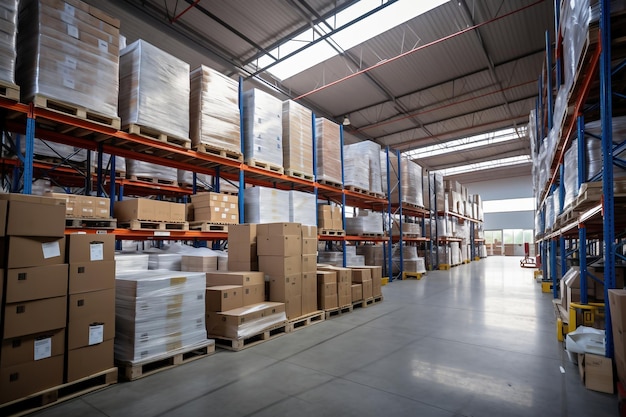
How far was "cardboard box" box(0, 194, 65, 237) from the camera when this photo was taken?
2.64m

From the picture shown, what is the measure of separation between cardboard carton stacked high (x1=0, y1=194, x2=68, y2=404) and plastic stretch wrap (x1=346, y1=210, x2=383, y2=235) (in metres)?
8.15

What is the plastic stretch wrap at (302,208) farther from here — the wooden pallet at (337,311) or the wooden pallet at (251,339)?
→ the wooden pallet at (251,339)

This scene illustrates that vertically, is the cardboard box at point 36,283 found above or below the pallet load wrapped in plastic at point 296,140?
below

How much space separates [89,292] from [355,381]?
2449 millimetres

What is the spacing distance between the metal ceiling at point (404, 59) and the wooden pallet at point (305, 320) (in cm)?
777

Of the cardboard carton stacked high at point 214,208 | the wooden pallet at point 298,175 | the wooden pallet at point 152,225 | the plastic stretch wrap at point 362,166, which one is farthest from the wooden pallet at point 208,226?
the plastic stretch wrap at point 362,166

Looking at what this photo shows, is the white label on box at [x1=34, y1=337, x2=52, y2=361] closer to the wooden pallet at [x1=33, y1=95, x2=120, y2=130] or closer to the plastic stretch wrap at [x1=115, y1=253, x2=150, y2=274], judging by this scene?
the plastic stretch wrap at [x1=115, y1=253, x2=150, y2=274]

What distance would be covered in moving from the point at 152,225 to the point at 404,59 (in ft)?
34.2

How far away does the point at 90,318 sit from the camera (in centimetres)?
305

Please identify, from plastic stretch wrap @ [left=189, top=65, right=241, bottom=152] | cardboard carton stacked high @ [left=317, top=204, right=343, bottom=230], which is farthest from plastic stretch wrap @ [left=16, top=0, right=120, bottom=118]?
cardboard carton stacked high @ [left=317, top=204, right=343, bottom=230]

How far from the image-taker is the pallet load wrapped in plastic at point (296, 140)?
756 centimetres

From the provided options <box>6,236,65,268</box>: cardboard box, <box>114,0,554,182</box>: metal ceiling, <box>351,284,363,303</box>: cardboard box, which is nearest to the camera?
<box>6,236,65,268</box>: cardboard box

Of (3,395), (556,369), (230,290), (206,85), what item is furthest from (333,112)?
(3,395)

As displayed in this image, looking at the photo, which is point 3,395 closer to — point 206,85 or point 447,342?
point 447,342
